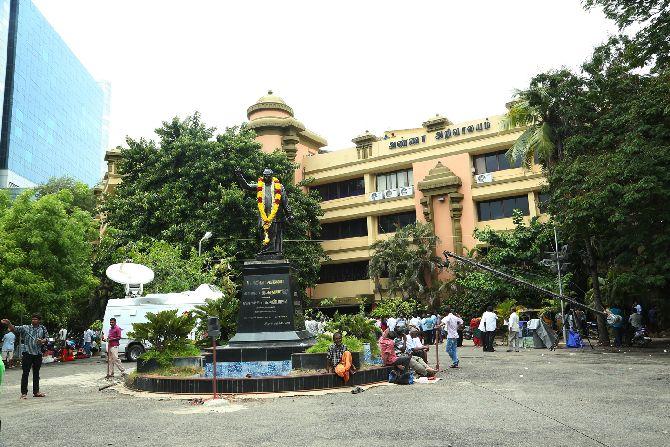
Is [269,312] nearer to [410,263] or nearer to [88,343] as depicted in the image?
[410,263]

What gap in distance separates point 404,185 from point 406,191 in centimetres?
81

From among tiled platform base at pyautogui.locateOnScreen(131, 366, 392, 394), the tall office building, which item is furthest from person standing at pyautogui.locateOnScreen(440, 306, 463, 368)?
the tall office building

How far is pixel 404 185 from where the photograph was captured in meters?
36.7

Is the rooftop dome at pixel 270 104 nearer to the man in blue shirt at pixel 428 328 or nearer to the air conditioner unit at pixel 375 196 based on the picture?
the air conditioner unit at pixel 375 196

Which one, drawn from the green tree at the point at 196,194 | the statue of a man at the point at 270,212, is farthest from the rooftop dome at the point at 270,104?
the statue of a man at the point at 270,212

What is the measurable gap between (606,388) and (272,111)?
3144cm

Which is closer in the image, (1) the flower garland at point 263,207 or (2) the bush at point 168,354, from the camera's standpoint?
(2) the bush at point 168,354

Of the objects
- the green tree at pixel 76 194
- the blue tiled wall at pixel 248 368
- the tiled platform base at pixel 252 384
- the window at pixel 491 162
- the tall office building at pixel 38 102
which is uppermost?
the tall office building at pixel 38 102

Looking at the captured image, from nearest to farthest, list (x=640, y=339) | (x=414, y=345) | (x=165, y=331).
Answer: (x=165, y=331), (x=414, y=345), (x=640, y=339)

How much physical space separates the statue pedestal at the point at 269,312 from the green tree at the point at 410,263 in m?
18.4

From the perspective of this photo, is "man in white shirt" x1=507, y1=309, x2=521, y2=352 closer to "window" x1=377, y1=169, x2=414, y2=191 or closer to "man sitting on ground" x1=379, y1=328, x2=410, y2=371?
"man sitting on ground" x1=379, y1=328, x2=410, y2=371

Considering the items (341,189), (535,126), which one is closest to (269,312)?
(535,126)

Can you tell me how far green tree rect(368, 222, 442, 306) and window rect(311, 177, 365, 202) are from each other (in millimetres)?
6973

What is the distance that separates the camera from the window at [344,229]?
38594 millimetres
